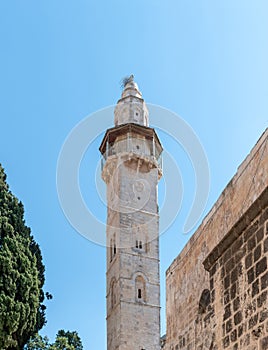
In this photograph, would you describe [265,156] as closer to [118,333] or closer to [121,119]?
[118,333]

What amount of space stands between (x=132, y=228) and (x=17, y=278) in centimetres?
1051

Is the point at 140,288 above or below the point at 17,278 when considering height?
above

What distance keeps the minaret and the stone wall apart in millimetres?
17677

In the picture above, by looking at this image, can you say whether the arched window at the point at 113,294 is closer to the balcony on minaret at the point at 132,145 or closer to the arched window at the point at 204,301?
the balcony on minaret at the point at 132,145

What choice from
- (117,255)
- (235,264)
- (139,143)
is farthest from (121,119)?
(235,264)

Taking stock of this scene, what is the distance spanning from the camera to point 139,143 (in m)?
28.0

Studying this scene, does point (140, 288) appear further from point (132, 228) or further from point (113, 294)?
point (132, 228)

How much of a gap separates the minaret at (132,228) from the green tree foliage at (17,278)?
22.1ft

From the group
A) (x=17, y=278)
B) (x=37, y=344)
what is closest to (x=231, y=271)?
(x=17, y=278)

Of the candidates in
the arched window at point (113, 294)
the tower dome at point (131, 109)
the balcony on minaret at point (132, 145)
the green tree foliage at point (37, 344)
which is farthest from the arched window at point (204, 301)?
the tower dome at point (131, 109)

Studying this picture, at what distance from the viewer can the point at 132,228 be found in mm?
25844

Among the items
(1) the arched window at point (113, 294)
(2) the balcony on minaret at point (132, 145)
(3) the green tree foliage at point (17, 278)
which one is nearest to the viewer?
(3) the green tree foliage at point (17, 278)

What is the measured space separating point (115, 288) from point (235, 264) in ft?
68.5

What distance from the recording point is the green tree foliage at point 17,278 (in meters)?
15.0
